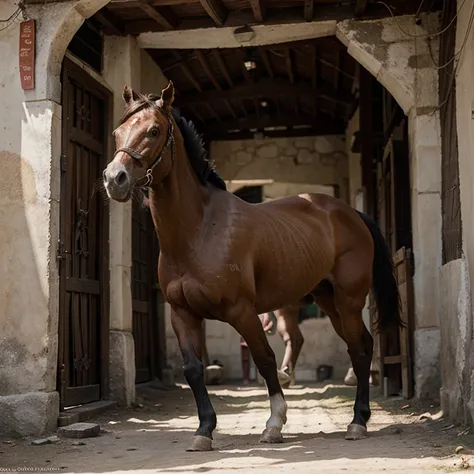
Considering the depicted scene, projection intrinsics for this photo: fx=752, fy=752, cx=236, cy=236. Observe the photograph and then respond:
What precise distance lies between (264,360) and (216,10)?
3.73 metres

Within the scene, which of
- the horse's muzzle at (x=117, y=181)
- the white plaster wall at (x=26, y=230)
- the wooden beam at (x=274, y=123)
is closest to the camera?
the horse's muzzle at (x=117, y=181)

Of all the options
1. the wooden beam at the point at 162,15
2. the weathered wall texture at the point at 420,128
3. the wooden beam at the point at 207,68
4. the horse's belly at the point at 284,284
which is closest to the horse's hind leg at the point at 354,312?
the horse's belly at the point at 284,284

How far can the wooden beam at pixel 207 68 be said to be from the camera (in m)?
9.23

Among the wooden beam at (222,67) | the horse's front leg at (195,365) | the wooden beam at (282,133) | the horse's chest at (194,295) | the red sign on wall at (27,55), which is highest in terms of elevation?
the wooden beam at (222,67)

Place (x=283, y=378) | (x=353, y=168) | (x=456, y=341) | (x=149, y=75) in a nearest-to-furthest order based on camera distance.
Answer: (x=456, y=341)
(x=149, y=75)
(x=283, y=378)
(x=353, y=168)

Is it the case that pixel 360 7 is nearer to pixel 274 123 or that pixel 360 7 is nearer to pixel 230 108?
pixel 230 108

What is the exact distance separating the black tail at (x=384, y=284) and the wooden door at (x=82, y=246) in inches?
101

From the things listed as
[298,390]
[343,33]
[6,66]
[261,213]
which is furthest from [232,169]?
[261,213]

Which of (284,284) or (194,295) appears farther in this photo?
(284,284)

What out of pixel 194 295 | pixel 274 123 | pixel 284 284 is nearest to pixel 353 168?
pixel 274 123

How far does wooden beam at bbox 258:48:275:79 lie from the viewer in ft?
32.3

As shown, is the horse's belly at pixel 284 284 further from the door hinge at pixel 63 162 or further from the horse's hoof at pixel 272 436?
the door hinge at pixel 63 162

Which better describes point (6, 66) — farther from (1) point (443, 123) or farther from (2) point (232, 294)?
(1) point (443, 123)

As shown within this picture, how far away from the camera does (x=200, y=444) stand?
451 cm
